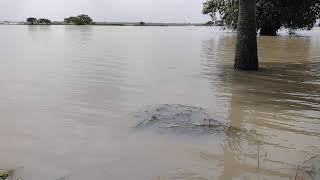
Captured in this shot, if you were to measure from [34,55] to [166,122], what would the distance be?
44.5 feet

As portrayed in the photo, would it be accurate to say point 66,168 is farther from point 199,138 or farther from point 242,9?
point 242,9

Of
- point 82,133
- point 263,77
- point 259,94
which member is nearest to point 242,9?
point 263,77

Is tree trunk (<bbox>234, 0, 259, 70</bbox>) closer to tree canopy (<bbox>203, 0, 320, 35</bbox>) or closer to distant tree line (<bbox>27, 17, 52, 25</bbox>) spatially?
tree canopy (<bbox>203, 0, 320, 35</bbox>)

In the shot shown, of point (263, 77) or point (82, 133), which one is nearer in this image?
point (82, 133)

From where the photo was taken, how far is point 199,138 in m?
7.18

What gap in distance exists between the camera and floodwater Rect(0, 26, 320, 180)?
234 inches

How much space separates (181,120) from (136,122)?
2.55ft

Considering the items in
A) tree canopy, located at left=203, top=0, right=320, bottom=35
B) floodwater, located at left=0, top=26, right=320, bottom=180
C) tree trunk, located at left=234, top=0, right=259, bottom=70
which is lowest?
floodwater, located at left=0, top=26, right=320, bottom=180

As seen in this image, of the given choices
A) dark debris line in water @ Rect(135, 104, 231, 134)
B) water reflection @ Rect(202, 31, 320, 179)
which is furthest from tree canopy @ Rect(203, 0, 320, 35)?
dark debris line in water @ Rect(135, 104, 231, 134)

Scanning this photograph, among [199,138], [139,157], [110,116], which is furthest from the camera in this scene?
[110,116]

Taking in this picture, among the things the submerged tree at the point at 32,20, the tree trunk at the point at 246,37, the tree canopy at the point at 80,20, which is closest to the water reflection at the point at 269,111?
the tree trunk at the point at 246,37

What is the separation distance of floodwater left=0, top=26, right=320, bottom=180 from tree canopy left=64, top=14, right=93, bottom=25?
259ft

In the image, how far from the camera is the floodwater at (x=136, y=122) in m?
5.93

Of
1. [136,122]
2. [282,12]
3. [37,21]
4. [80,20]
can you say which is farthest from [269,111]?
[37,21]
